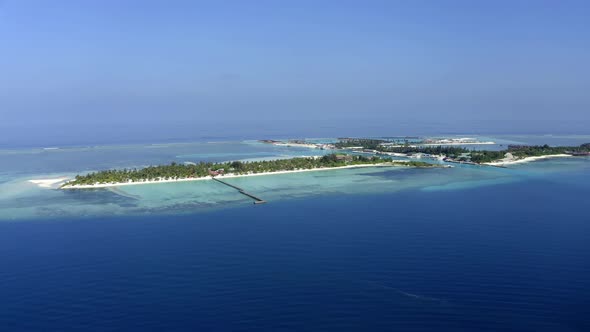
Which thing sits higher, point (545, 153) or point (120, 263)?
point (545, 153)

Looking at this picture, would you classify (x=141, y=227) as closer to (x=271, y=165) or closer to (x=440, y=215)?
(x=440, y=215)

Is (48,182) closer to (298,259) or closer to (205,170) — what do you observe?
(205,170)

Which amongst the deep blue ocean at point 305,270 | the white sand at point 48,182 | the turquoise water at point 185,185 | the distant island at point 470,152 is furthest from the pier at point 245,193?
the distant island at point 470,152

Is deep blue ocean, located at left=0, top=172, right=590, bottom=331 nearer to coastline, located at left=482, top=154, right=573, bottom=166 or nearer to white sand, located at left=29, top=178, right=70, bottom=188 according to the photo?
white sand, located at left=29, top=178, right=70, bottom=188

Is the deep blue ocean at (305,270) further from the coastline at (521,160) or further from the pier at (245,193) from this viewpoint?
the coastline at (521,160)

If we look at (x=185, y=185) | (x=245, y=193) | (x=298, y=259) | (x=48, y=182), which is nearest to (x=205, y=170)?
(x=185, y=185)

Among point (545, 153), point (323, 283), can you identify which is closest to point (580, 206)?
point (323, 283)
